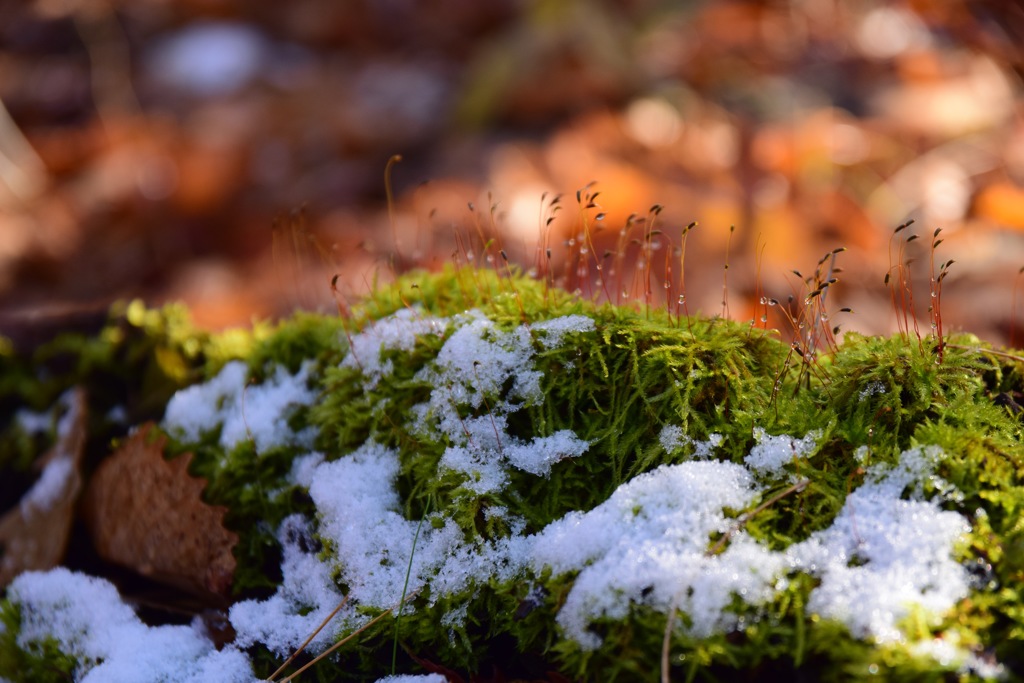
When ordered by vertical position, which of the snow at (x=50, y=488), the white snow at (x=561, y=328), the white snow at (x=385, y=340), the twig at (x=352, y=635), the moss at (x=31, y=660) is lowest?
the moss at (x=31, y=660)

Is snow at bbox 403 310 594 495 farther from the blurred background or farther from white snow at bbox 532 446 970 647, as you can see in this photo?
the blurred background

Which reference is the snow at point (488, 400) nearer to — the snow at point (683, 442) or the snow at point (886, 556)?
the snow at point (683, 442)

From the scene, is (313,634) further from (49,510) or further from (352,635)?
(49,510)

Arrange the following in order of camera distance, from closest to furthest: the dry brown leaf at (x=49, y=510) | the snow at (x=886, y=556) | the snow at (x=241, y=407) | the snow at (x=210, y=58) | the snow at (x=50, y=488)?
1. the snow at (x=886, y=556)
2. the snow at (x=241, y=407)
3. the dry brown leaf at (x=49, y=510)
4. the snow at (x=50, y=488)
5. the snow at (x=210, y=58)

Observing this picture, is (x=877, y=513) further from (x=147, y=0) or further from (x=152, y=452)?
(x=147, y=0)

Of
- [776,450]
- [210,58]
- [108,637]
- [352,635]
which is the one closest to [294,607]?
[352,635]

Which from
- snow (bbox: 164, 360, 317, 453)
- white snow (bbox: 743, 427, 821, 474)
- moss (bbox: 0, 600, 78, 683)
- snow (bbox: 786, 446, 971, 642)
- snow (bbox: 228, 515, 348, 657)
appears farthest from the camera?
snow (bbox: 164, 360, 317, 453)

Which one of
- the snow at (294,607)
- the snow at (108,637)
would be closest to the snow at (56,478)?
the snow at (108,637)

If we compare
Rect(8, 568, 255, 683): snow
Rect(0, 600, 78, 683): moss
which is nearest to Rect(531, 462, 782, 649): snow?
Rect(8, 568, 255, 683): snow
